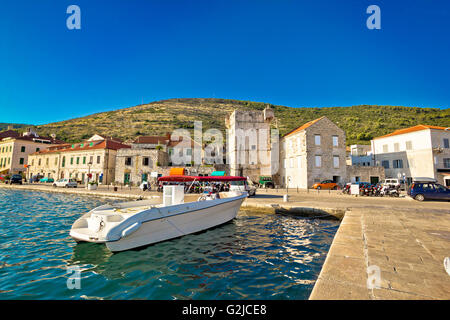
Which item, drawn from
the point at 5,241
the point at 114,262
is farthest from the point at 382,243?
the point at 5,241

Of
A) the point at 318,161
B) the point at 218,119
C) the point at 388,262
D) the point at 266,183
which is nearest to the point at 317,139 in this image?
the point at 318,161

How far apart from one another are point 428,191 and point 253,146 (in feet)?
83.4

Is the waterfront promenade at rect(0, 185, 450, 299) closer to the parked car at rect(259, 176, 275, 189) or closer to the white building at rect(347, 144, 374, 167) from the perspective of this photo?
the parked car at rect(259, 176, 275, 189)

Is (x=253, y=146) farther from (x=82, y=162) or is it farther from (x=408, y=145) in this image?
(x=82, y=162)

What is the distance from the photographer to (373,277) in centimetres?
329

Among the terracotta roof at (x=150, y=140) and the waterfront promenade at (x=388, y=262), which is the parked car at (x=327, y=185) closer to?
the waterfront promenade at (x=388, y=262)

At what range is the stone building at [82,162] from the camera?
37.8 metres

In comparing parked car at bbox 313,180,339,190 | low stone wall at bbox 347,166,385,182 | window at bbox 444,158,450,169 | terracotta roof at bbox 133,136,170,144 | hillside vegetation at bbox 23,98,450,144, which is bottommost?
parked car at bbox 313,180,339,190

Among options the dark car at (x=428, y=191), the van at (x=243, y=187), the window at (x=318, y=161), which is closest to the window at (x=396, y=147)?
the window at (x=318, y=161)

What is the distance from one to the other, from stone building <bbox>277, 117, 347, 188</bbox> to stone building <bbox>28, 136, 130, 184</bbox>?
1239 inches

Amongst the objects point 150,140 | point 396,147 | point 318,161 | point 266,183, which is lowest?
point 266,183

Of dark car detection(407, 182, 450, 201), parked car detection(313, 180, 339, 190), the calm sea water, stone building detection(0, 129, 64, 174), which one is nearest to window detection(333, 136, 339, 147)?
parked car detection(313, 180, 339, 190)

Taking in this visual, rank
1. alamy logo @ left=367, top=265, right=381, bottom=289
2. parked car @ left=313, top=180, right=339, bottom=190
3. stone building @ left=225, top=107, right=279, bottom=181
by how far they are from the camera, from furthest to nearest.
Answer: stone building @ left=225, top=107, right=279, bottom=181, parked car @ left=313, top=180, right=339, bottom=190, alamy logo @ left=367, top=265, right=381, bottom=289

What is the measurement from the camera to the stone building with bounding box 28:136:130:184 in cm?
3778
